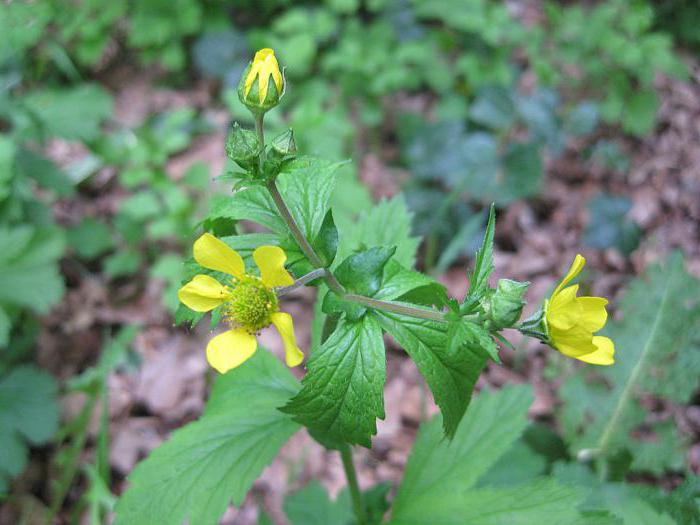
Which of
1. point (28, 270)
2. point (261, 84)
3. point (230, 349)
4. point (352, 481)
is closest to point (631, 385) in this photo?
point (352, 481)

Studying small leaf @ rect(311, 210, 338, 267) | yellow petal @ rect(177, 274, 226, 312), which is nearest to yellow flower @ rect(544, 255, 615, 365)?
small leaf @ rect(311, 210, 338, 267)

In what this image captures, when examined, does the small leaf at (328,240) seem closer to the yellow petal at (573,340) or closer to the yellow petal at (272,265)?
the yellow petal at (272,265)

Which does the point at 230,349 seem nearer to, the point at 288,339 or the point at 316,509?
the point at 288,339

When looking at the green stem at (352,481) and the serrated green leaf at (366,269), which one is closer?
the serrated green leaf at (366,269)

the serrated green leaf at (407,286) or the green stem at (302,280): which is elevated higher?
the green stem at (302,280)

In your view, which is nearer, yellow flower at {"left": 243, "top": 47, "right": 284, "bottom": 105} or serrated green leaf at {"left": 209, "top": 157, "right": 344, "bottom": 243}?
yellow flower at {"left": 243, "top": 47, "right": 284, "bottom": 105}

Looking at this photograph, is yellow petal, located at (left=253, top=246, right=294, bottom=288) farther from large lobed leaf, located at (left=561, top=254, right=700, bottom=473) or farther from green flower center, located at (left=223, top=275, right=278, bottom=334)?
large lobed leaf, located at (left=561, top=254, right=700, bottom=473)

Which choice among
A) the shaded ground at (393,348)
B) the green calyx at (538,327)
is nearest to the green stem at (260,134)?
the green calyx at (538,327)
